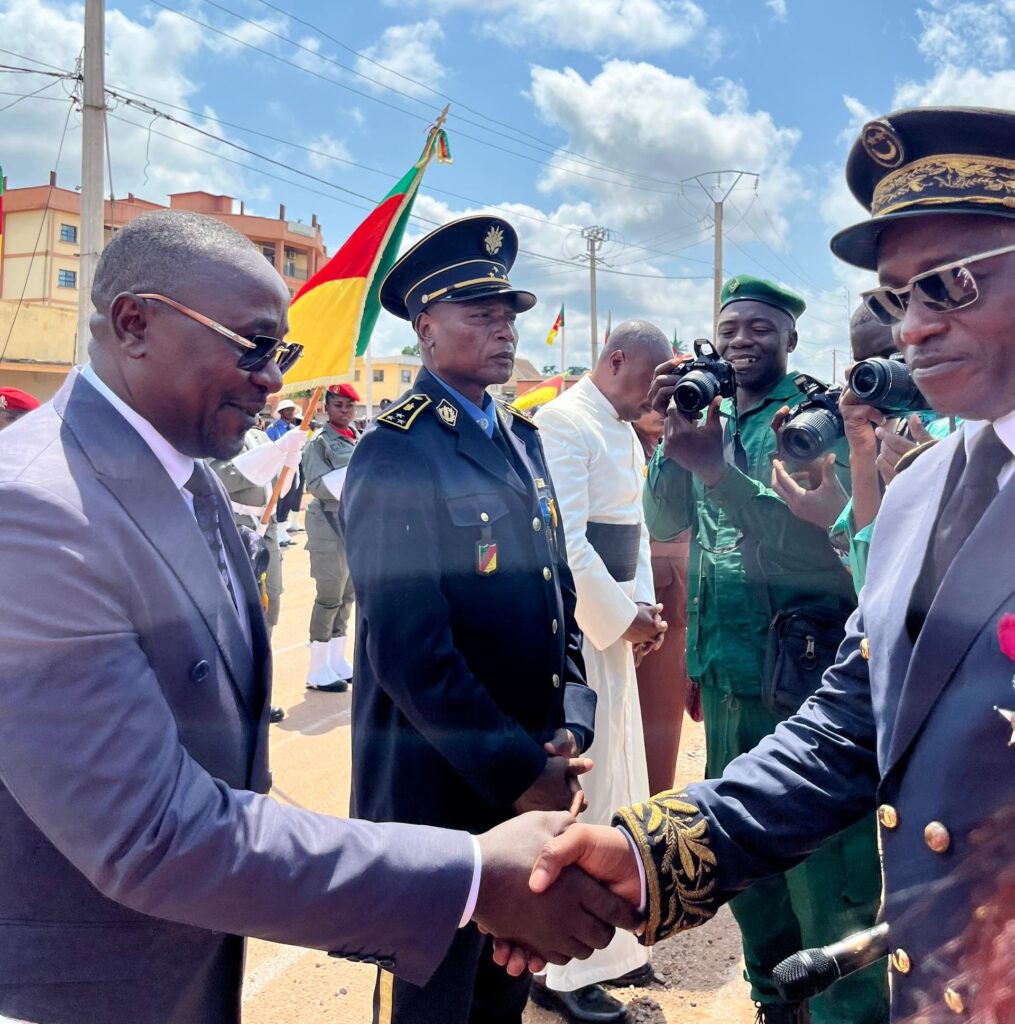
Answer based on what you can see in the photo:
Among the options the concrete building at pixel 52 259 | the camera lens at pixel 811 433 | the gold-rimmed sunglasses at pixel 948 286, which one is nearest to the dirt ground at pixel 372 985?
the camera lens at pixel 811 433

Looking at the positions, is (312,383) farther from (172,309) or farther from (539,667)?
(172,309)

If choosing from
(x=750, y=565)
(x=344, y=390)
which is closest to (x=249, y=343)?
(x=750, y=565)

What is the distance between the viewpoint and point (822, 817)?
1.89m

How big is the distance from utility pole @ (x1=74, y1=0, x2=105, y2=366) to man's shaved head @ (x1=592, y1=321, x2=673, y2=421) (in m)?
6.72

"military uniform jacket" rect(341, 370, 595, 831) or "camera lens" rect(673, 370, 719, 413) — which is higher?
"camera lens" rect(673, 370, 719, 413)

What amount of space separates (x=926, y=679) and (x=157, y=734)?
4.17 ft

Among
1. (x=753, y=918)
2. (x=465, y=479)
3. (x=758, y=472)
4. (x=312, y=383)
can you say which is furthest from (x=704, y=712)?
(x=312, y=383)

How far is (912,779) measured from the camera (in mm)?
1436

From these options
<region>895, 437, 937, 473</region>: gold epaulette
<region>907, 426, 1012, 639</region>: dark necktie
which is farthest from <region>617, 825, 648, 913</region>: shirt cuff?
<region>895, 437, 937, 473</region>: gold epaulette

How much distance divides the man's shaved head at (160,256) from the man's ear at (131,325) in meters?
0.04

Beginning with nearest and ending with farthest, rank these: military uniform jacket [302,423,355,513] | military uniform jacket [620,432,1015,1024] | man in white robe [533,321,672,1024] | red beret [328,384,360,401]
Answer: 1. military uniform jacket [620,432,1015,1024]
2. man in white robe [533,321,672,1024]
3. military uniform jacket [302,423,355,513]
4. red beret [328,384,360,401]

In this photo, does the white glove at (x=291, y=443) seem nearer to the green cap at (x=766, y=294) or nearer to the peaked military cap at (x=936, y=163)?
the green cap at (x=766, y=294)

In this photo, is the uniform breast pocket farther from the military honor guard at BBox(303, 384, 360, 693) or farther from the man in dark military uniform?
the military honor guard at BBox(303, 384, 360, 693)

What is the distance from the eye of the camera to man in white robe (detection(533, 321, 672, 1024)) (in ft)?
10.7
